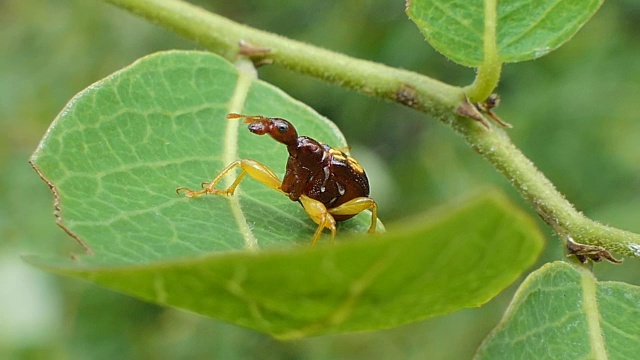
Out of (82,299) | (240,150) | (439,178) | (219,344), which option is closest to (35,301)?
(82,299)

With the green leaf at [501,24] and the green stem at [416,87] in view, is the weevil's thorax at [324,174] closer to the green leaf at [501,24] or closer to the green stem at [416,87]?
the green stem at [416,87]

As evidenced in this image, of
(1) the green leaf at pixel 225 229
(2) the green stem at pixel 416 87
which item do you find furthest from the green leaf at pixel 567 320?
(1) the green leaf at pixel 225 229

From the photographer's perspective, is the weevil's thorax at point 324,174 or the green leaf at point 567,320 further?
the weevil's thorax at point 324,174

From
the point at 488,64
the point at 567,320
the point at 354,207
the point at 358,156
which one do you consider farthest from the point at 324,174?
the point at 358,156

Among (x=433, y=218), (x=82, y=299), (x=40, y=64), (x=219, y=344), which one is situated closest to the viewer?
(x=433, y=218)

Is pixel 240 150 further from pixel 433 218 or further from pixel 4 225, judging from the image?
pixel 4 225
